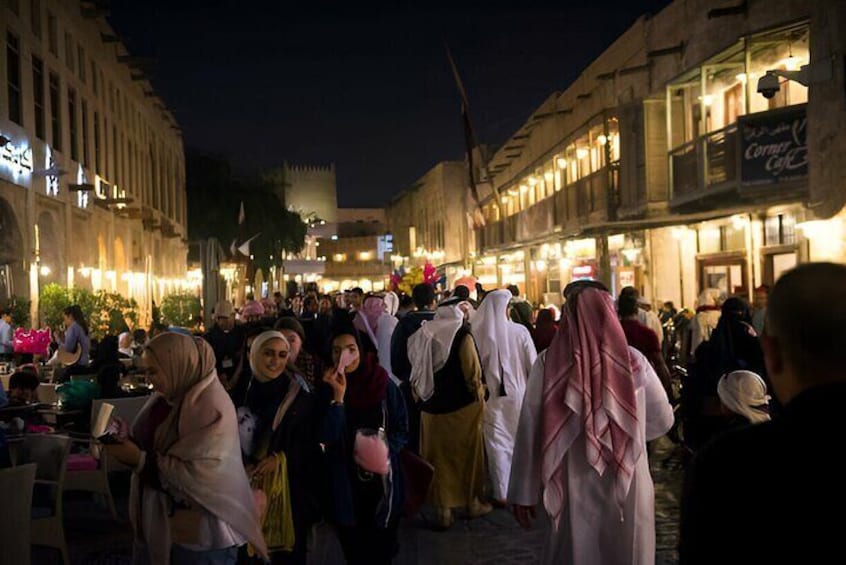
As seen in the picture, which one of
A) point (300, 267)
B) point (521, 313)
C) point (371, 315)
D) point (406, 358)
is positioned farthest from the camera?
point (300, 267)

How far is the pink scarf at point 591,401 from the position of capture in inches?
187

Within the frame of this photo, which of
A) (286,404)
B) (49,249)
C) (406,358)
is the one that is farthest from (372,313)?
(49,249)

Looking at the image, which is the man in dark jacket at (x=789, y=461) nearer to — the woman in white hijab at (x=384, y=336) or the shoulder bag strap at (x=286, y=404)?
the shoulder bag strap at (x=286, y=404)

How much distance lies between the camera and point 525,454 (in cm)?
484

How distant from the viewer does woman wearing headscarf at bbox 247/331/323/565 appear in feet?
16.7

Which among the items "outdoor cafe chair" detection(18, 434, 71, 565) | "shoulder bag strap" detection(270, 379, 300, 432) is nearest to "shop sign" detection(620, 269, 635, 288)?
"outdoor cafe chair" detection(18, 434, 71, 565)

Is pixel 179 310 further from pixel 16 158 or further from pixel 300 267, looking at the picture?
pixel 300 267

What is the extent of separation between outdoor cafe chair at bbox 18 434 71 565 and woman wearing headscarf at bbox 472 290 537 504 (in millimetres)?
3733

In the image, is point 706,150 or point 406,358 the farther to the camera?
point 706,150

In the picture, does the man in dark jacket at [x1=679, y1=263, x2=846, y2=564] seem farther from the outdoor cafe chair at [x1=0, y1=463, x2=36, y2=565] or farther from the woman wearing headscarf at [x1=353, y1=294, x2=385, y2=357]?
the woman wearing headscarf at [x1=353, y1=294, x2=385, y2=357]

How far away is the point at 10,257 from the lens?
58.7ft

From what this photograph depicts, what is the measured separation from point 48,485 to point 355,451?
3136 millimetres

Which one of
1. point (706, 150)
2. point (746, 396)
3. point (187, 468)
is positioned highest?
point (706, 150)

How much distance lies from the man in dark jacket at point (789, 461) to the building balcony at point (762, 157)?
528 inches
